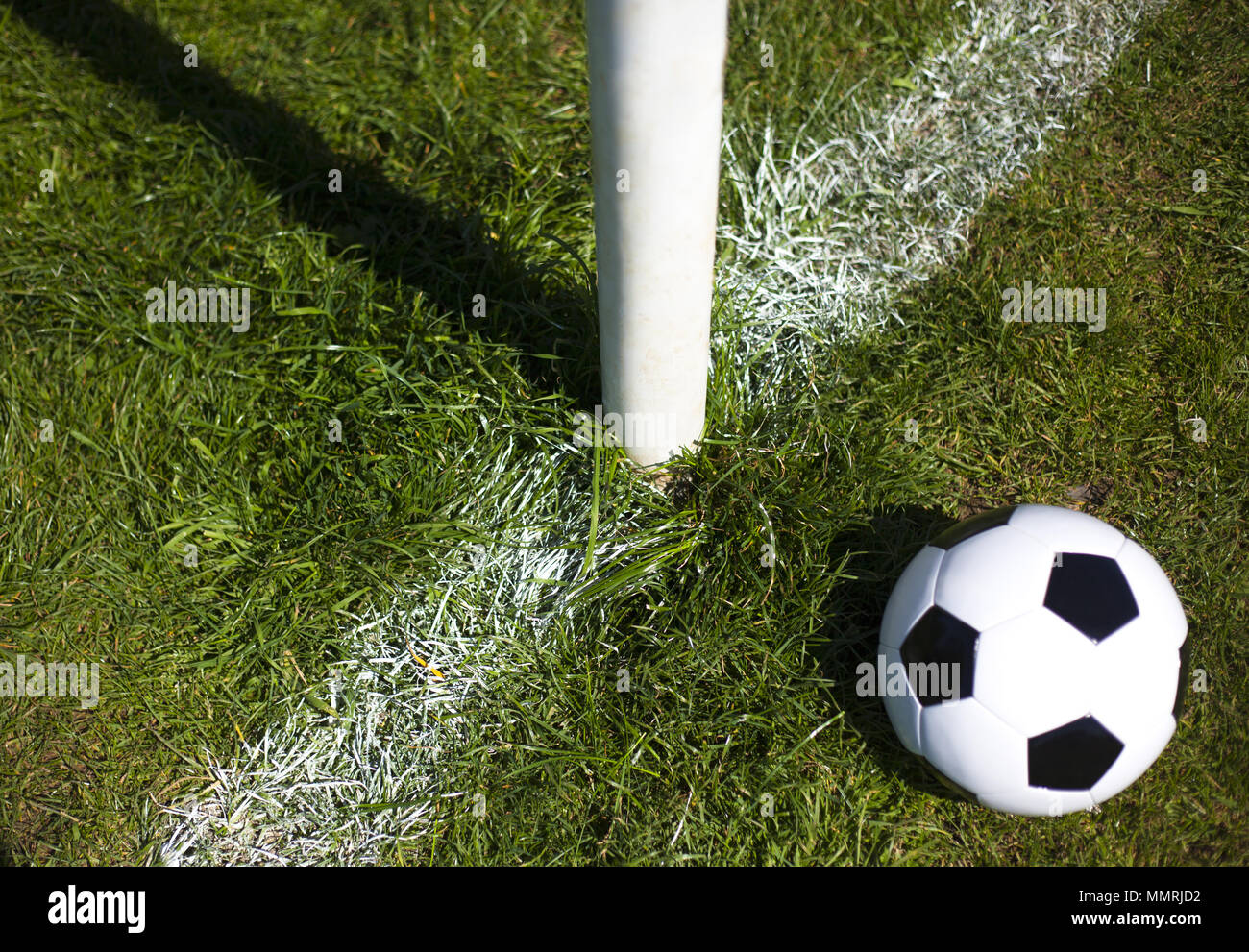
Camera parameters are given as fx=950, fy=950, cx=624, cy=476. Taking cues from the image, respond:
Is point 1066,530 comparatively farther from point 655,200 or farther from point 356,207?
point 356,207

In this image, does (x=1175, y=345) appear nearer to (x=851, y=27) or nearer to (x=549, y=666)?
(x=851, y=27)

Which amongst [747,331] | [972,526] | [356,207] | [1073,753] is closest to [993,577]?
[972,526]

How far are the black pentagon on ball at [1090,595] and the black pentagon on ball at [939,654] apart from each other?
0.82ft

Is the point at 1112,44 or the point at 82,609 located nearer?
the point at 82,609

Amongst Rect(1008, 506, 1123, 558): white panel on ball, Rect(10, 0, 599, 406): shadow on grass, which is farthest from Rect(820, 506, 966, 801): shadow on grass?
Rect(10, 0, 599, 406): shadow on grass

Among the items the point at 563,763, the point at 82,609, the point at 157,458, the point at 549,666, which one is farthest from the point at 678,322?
the point at 82,609

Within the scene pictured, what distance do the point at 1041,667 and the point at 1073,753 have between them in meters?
0.24

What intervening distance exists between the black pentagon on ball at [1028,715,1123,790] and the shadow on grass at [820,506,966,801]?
43cm

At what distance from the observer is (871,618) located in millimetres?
3225

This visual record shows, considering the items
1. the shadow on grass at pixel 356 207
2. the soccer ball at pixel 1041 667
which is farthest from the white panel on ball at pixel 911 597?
the shadow on grass at pixel 356 207

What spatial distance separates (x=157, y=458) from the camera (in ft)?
11.7

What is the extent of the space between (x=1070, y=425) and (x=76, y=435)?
3710 mm

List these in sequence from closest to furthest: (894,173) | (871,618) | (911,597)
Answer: (911,597) → (871,618) → (894,173)

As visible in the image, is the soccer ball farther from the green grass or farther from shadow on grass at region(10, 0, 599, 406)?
shadow on grass at region(10, 0, 599, 406)
